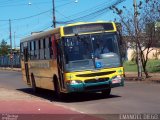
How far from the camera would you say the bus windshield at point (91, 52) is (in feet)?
58.4

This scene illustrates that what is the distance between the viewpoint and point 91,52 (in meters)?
18.0

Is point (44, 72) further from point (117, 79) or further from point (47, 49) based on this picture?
point (117, 79)

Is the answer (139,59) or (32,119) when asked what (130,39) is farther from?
(32,119)

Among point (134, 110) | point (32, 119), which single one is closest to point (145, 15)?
point (134, 110)

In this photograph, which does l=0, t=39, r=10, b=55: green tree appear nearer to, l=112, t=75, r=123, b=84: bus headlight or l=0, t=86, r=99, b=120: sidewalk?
l=112, t=75, r=123, b=84: bus headlight

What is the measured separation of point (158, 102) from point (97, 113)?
2796 mm

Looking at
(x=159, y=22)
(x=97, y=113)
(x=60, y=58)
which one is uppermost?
(x=159, y=22)

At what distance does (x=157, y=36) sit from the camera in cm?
3102

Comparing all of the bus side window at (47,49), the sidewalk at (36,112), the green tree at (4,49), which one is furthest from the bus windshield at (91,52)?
the green tree at (4,49)

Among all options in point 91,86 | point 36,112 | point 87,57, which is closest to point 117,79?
point 91,86

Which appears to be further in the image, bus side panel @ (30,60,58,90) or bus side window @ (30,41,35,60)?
bus side window @ (30,41,35,60)

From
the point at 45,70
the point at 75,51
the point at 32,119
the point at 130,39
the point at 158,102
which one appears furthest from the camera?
the point at 130,39

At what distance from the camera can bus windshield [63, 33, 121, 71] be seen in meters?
17.8

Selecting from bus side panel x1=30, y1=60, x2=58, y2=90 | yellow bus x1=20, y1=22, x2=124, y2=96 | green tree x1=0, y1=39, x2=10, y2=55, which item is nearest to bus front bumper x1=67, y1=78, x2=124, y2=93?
yellow bus x1=20, y1=22, x2=124, y2=96
